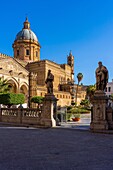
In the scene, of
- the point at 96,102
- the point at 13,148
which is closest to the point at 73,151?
→ the point at 13,148

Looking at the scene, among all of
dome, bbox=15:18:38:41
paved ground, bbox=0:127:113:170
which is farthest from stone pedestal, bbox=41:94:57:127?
dome, bbox=15:18:38:41

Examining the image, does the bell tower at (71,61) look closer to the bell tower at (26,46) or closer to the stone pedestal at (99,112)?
the bell tower at (26,46)

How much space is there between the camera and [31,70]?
6731cm

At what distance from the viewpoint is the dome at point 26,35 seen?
6959cm

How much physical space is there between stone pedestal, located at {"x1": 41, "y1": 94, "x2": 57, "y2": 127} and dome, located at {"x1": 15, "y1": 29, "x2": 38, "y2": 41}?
58.6 meters

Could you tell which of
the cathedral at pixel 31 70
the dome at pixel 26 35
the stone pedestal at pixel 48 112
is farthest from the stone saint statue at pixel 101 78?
the dome at pixel 26 35

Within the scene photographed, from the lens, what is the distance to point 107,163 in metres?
5.59

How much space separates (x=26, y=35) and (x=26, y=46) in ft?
14.3

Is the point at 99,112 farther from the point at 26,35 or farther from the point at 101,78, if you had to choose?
the point at 26,35

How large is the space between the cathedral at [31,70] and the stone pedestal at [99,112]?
3875cm

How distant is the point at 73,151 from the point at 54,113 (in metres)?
7.56

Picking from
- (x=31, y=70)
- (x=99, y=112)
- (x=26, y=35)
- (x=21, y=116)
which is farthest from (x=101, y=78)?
(x=26, y=35)

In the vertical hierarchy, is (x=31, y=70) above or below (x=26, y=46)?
below

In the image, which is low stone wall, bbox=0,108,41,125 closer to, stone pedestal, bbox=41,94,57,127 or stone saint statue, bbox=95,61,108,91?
stone pedestal, bbox=41,94,57,127
